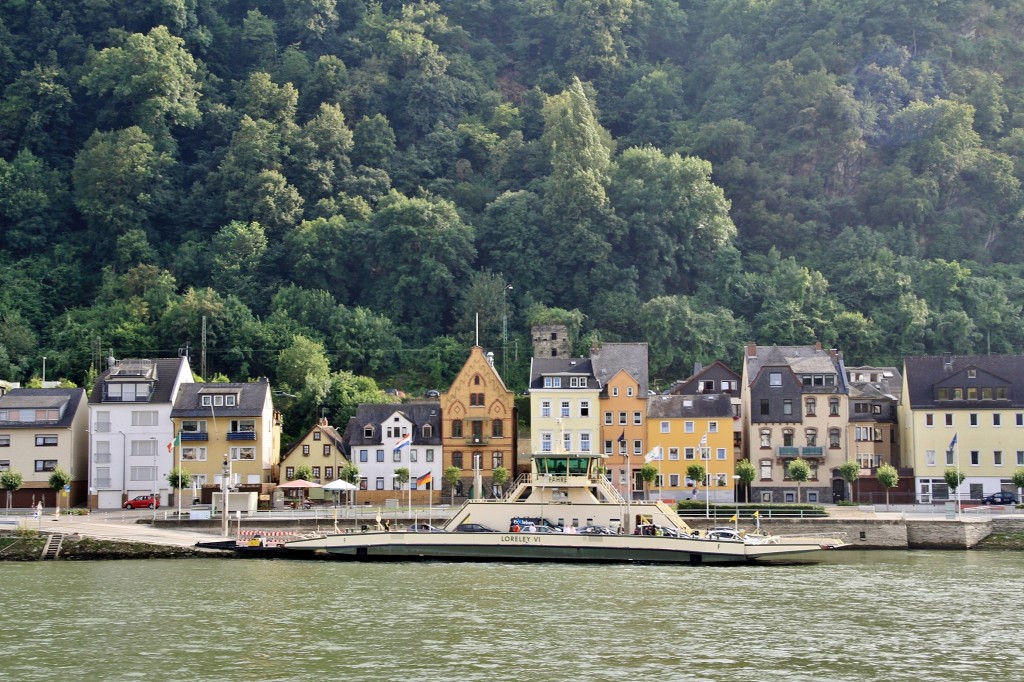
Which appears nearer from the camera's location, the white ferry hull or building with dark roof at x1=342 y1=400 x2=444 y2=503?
the white ferry hull

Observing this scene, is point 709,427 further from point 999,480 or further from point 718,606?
point 718,606

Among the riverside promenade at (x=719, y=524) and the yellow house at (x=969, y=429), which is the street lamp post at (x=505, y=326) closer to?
the yellow house at (x=969, y=429)

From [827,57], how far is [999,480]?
56325mm

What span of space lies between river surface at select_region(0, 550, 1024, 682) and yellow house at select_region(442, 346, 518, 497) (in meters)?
26.5

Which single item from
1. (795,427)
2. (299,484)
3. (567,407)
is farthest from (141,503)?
(795,427)

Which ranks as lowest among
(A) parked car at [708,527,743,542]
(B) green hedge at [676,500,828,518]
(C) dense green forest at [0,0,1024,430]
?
(A) parked car at [708,527,743,542]

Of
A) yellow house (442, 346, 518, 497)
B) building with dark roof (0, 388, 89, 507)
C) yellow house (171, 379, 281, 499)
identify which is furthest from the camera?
yellow house (442, 346, 518, 497)

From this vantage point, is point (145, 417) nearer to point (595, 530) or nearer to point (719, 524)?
point (595, 530)

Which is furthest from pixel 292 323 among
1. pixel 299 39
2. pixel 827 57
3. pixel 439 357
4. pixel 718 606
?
pixel 718 606

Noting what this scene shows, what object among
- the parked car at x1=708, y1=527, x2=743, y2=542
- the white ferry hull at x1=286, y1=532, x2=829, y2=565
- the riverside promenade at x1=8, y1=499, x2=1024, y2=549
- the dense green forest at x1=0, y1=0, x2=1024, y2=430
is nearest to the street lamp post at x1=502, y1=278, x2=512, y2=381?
the dense green forest at x1=0, y1=0, x2=1024, y2=430

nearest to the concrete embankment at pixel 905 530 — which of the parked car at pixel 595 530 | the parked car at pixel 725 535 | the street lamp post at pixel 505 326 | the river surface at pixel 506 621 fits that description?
the parked car at pixel 725 535

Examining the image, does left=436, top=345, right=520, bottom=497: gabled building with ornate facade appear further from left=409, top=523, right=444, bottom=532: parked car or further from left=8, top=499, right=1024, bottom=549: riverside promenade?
left=409, top=523, right=444, bottom=532: parked car

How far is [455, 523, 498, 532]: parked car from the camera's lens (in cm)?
7325

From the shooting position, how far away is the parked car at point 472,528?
73250 mm
